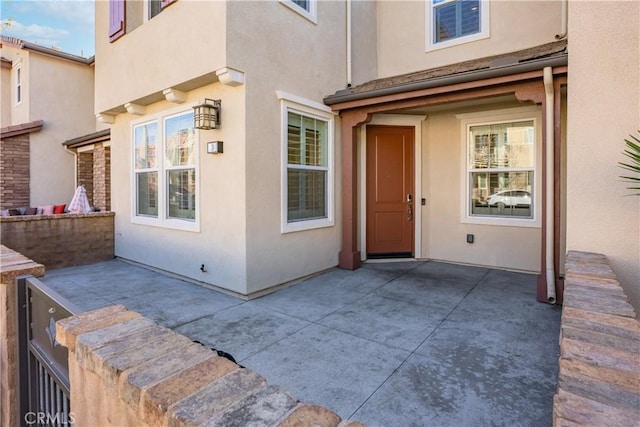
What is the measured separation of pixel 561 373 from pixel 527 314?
3.22 meters

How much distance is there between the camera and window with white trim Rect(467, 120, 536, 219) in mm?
5719

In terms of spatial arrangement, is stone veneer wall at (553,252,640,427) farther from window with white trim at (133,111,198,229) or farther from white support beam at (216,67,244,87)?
Result: window with white trim at (133,111,198,229)

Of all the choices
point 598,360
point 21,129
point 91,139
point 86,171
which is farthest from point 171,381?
point 21,129

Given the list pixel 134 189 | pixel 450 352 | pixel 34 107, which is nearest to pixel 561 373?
pixel 450 352

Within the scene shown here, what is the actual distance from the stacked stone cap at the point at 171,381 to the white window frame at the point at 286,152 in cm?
374

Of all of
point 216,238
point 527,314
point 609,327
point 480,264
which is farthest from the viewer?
point 480,264

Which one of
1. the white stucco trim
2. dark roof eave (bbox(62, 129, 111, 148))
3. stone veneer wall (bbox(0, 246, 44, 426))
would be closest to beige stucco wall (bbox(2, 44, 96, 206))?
dark roof eave (bbox(62, 129, 111, 148))

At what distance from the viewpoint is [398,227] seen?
22.0 feet

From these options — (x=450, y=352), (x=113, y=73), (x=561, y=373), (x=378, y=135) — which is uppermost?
(x=113, y=73)

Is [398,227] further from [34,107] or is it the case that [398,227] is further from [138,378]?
[34,107]

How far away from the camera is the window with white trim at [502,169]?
5719 mm

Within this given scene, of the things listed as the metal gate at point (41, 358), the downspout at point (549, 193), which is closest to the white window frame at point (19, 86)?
the metal gate at point (41, 358)

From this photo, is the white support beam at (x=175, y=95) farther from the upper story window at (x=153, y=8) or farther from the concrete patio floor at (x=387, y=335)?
the concrete patio floor at (x=387, y=335)

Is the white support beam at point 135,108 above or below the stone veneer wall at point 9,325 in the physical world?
above
